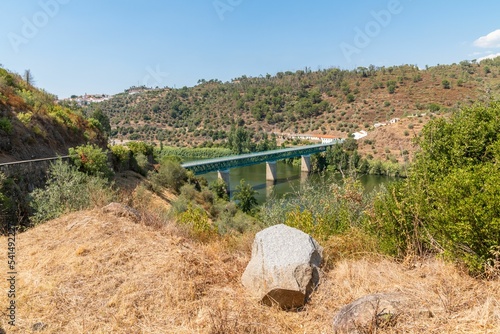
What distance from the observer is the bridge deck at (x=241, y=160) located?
4241cm

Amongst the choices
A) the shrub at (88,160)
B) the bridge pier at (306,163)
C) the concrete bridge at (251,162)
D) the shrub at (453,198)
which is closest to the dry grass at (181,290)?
the shrub at (453,198)

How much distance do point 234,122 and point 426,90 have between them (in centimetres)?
5395

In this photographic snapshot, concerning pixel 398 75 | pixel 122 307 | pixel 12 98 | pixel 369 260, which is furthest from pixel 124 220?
pixel 398 75

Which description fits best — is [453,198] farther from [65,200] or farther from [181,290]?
[65,200]

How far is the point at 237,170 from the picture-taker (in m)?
67.6

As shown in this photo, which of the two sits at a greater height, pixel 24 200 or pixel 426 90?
pixel 426 90

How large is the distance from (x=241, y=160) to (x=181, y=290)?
Answer: 150ft

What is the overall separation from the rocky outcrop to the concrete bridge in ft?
111

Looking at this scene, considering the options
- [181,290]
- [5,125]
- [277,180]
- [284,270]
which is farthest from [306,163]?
[181,290]

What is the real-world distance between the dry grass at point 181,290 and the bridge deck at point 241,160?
34.1m

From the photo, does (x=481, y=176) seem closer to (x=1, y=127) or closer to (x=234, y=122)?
(x=1, y=127)

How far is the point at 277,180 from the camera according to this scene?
5462cm

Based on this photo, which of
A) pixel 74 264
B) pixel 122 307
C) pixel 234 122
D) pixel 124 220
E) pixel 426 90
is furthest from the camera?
pixel 234 122

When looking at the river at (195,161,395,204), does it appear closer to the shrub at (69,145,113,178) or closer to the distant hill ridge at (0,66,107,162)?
the distant hill ridge at (0,66,107,162)
